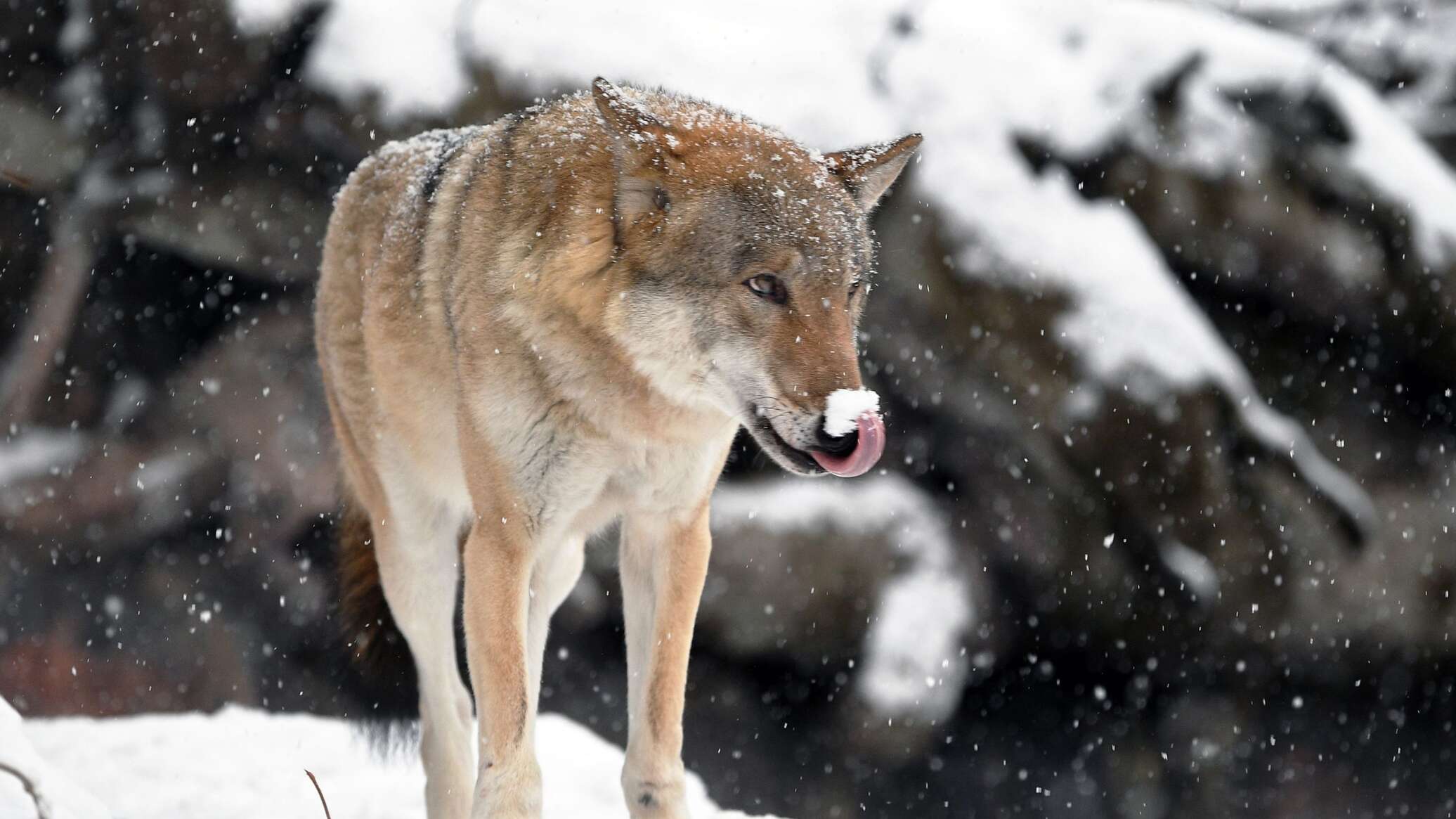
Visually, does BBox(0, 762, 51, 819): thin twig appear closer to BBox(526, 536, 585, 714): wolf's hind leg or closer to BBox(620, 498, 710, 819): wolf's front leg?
BBox(620, 498, 710, 819): wolf's front leg

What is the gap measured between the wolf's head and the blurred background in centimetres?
332

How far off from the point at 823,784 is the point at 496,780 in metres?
3.68

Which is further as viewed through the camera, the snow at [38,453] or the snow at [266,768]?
the snow at [38,453]

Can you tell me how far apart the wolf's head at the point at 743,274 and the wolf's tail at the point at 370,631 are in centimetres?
184

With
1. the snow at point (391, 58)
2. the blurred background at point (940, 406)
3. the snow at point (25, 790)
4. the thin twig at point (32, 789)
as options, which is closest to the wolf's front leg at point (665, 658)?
the snow at point (25, 790)

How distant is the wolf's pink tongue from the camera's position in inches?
98.7

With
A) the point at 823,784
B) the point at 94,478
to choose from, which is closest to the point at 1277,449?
the point at 823,784

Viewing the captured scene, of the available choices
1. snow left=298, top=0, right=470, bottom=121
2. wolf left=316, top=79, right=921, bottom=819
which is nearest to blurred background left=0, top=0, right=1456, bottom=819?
snow left=298, top=0, right=470, bottom=121

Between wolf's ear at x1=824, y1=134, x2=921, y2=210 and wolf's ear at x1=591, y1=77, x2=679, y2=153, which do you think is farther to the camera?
wolf's ear at x1=824, y1=134, x2=921, y2=210

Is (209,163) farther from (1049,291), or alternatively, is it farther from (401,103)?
(1049,291)

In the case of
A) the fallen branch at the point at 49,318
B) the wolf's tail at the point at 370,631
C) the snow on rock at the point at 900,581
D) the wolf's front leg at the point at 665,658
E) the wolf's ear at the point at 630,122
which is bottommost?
the snow on rock at the point at 900,581

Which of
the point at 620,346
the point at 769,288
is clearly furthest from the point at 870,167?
the point at 620,346

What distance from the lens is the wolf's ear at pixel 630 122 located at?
2818 mm

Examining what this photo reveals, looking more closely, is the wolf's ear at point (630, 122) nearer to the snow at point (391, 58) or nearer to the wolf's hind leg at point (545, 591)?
the wolf's hind leg at point (545, 591)
